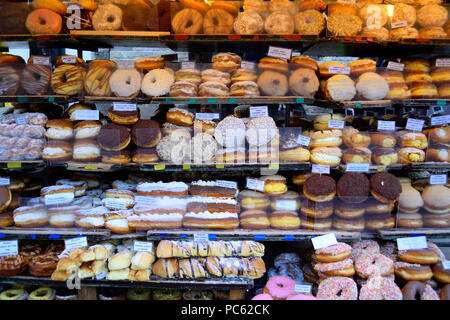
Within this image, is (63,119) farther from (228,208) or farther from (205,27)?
(228,208)

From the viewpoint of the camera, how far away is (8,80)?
3.01m

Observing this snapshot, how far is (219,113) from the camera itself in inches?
125

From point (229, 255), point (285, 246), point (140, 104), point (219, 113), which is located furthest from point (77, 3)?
point (285, 246)

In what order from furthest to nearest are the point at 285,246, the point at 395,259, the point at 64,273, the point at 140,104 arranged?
the point at 285,246 < the point at 140,104 < the point at 395,259 < the point at 64,273

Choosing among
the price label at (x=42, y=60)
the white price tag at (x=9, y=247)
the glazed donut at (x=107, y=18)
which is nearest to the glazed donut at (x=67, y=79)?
the price label at (x=42, y=60)

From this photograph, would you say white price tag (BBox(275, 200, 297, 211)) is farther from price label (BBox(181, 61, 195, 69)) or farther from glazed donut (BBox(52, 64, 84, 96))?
glazed donut (BBox(52, 64, 84, 96))

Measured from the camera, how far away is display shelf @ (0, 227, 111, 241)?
2.90 m

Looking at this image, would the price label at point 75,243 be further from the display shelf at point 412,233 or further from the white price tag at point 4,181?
the display shelf at point 412,233

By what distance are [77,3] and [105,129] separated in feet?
3.89

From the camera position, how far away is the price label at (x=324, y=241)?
2.86m

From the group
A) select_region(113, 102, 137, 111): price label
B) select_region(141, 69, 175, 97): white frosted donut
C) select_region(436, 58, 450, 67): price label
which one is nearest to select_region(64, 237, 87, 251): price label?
select_region(113, 102, 137, 111): price label

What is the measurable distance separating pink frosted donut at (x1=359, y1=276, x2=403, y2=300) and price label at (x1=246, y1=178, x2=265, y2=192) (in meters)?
1.18
